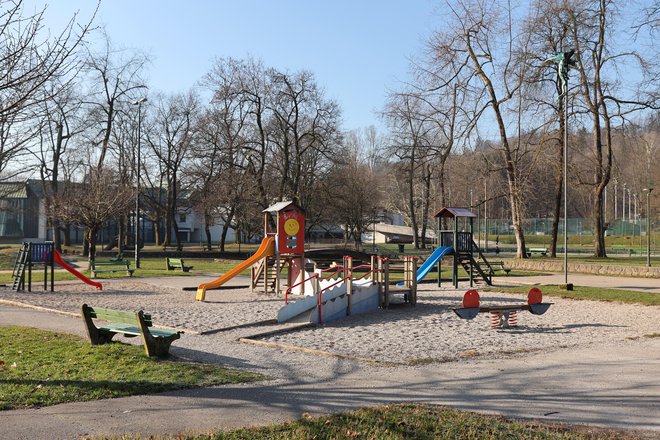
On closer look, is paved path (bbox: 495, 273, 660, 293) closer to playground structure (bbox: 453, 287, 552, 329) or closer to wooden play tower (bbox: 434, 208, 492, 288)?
wooden play tower (bbox: 434, 208, 492, 288)

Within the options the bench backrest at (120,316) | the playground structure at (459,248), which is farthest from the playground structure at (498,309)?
the playground structure at (459,248)

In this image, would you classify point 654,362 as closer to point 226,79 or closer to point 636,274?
point 636,274

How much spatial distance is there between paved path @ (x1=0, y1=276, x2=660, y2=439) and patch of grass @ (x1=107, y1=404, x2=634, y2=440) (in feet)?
1.19

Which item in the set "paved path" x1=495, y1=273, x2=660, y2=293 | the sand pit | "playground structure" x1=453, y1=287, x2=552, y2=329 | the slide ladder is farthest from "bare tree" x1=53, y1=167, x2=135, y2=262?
"playground structure" x1=453, y1=287, x2=552, y2=329

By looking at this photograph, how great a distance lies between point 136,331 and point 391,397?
4593 mm

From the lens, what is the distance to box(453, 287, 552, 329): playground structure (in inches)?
538

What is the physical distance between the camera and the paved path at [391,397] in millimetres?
6309

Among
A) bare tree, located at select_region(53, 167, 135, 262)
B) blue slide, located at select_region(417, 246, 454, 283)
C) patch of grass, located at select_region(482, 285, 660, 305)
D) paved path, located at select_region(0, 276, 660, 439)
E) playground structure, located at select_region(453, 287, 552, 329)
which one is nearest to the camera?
paved path, located at select_region(0, 276, 660, 439)

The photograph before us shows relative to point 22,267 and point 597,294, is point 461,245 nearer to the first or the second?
point 597,294

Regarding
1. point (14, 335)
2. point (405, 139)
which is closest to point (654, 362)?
point (14, 335)

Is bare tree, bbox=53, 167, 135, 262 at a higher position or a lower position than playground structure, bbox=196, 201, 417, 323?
higher

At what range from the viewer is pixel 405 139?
5097 centimetres

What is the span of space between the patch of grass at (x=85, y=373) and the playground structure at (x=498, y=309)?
6.38m

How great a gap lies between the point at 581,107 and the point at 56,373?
34281mm
